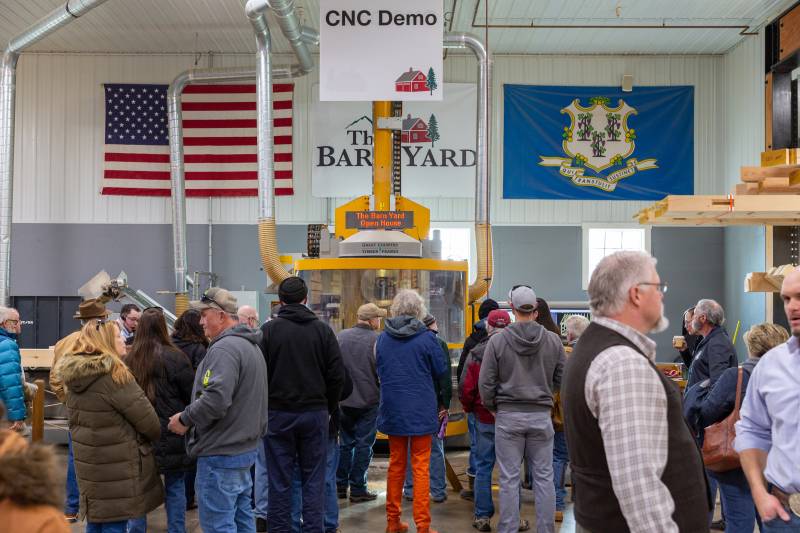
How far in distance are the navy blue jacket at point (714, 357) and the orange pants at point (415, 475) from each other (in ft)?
6.39

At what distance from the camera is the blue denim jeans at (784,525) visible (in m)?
2.94

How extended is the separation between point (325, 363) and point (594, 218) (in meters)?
10.0

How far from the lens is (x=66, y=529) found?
1.98 metres

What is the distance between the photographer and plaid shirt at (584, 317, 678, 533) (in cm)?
236

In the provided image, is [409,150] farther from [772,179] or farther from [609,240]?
[772,179]

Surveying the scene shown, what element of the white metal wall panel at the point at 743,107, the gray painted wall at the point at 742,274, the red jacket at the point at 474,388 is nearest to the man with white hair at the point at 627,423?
the red jacket at the point at 474,388

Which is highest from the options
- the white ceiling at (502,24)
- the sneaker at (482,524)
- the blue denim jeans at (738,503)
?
the white ceiling at (502,24)

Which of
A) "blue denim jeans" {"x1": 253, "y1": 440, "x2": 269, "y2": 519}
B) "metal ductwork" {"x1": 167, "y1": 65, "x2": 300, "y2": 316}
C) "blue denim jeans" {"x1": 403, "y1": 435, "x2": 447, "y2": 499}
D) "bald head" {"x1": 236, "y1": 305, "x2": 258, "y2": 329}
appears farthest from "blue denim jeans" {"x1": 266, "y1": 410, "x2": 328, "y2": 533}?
"metal ductwork" {"x1": 167, "y1": 65, "x2": 300, "y2": 316}

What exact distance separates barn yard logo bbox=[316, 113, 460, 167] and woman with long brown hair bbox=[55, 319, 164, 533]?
9.70 metres

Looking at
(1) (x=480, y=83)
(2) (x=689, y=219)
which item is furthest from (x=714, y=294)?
(2) (x=689, y=219)

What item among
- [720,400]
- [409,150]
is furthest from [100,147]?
[720,400]

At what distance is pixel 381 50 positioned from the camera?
870cm

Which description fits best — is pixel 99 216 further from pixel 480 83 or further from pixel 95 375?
pixel 95 375

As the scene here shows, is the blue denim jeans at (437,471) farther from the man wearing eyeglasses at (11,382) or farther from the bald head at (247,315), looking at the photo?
the man wearing eyeglasses at (11,382)
